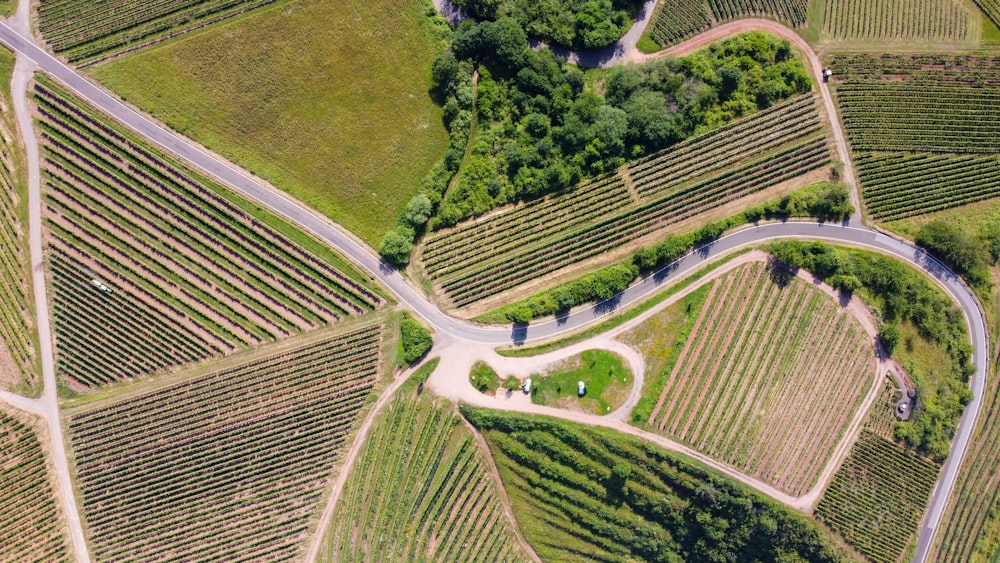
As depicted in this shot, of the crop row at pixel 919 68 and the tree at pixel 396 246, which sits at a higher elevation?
the crop row at pixel 919 68

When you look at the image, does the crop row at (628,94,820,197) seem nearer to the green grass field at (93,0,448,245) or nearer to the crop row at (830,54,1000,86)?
the crop row at (830,54,1000,86)

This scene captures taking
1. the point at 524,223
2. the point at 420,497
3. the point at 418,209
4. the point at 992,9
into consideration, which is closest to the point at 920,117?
the point at 992,9

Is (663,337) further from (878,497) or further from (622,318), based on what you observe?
(878,497)

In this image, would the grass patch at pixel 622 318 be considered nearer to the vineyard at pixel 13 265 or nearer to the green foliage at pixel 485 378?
the green foliage at pixel 485 378

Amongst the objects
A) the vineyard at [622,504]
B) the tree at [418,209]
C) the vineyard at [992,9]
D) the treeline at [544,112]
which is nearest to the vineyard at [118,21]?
the treeline at [544,112]

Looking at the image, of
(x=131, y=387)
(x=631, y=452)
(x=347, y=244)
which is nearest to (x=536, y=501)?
(x=631, y=452)

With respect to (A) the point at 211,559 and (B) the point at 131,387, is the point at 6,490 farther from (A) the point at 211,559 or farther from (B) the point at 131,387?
(A) the point at 211,559
